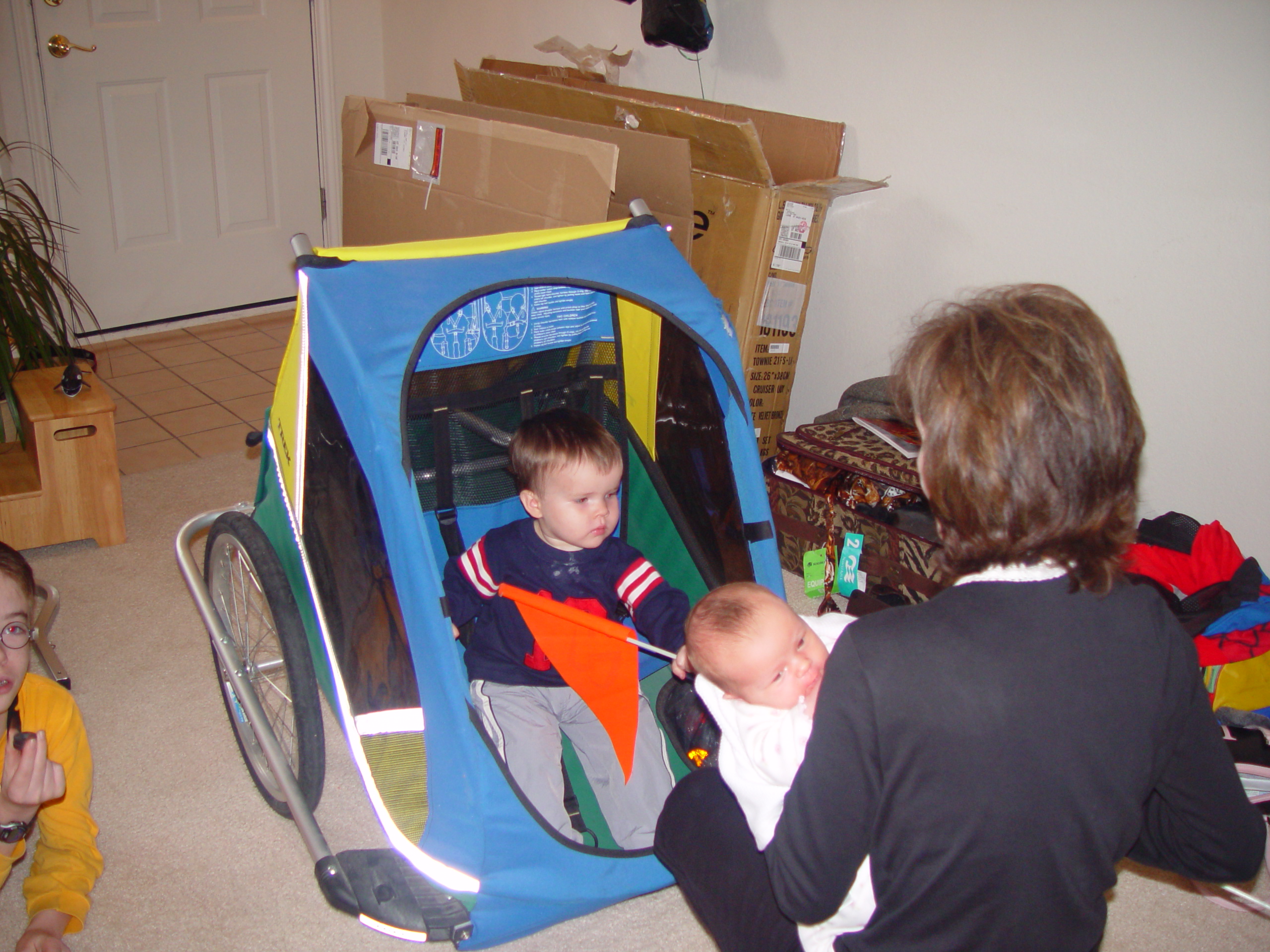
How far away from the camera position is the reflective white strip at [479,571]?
151cm

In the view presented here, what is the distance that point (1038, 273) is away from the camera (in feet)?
7.10

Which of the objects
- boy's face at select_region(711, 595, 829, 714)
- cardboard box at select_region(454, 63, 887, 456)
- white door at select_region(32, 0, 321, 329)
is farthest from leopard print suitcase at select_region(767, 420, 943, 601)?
white door at select_region(32, 0, 321, 329)

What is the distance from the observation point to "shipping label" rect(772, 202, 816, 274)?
2.31 m

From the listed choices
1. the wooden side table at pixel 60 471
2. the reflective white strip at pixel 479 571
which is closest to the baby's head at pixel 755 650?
the reflective white strip at pixel 479 571

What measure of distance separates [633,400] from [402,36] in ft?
8.58

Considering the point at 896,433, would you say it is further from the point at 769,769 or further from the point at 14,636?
the point at 14,636

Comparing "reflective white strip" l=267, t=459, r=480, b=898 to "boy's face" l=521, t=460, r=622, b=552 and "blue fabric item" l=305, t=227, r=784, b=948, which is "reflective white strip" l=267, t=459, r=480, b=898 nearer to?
"blue fabric item" l=305, t=227, r=784, b=948

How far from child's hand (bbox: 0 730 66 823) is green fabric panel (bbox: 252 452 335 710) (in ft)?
1.16

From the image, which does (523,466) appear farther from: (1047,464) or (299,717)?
(1047,464)

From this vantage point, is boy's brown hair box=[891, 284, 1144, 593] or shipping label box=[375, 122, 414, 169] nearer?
boy's brown hair box=[891, 284, 1144, 593]

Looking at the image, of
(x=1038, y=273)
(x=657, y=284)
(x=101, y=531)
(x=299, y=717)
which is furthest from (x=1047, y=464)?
(x=101, y=531)

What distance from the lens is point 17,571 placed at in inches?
52.2

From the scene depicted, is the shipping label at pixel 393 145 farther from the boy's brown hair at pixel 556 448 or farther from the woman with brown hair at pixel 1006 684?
the woman with brown hair at pixel 1006 684

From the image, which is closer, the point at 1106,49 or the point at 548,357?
the point at 548,357
